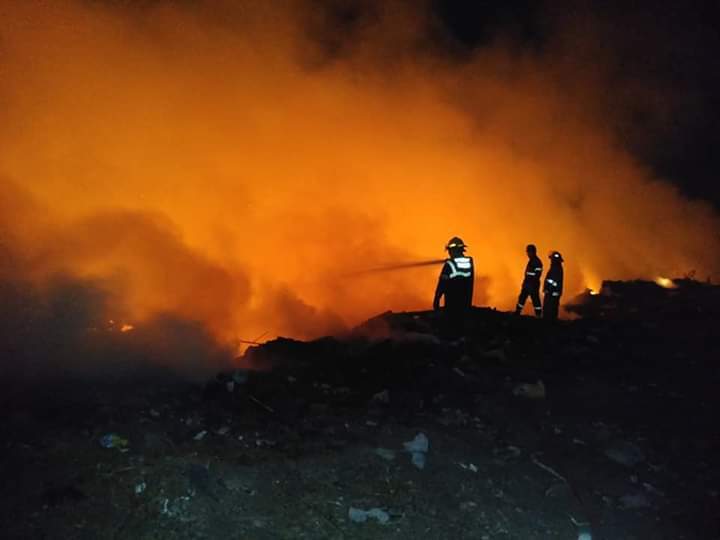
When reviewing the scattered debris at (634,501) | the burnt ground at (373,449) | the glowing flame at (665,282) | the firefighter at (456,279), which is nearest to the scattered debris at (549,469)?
the burnt ground at (373,449)

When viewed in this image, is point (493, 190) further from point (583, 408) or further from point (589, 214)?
point (583, 408)

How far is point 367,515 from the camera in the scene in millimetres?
3568

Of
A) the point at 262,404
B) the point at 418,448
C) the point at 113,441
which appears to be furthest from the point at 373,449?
the point at 113,441

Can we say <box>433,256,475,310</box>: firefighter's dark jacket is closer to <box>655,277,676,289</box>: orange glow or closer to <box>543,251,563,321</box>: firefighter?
<box>543,251,563,321</box>: firefighter

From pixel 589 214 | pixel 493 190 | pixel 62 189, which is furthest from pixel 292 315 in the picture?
pixel 589 214

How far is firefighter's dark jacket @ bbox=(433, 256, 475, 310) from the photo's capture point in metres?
7.19

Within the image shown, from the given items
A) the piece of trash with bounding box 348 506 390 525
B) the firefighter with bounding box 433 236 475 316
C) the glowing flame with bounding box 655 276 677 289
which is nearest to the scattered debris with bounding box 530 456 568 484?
the piece of trash with bounding box 348 506 390 525

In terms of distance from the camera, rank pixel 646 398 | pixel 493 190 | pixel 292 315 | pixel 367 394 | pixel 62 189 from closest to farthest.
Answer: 1. pixel 367 394
2. pixel 646 398
3. pixel 62 189
4. pixel 292 315
5. pixel 493 190

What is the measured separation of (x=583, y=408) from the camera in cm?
543

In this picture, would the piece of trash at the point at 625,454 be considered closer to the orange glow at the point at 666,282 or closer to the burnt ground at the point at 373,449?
the burnt ground at the point at 373,449

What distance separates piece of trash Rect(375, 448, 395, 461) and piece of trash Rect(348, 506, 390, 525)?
1.93 feet

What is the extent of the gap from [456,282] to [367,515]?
4003 millimetres

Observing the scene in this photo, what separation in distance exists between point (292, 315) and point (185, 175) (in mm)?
2364

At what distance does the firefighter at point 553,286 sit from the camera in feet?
26.5
